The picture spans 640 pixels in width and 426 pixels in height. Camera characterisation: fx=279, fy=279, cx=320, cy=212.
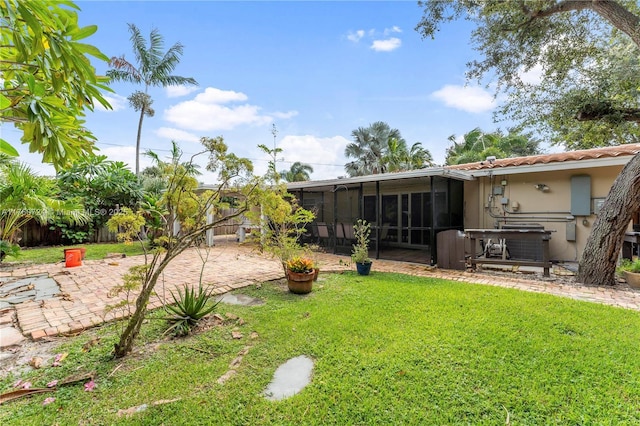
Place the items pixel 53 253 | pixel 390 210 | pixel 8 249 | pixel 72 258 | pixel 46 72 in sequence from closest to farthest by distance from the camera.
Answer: pixel 46 72 < pixel 8 249 < pixel 72 258 < pixel 53 253 < pixel 390 210

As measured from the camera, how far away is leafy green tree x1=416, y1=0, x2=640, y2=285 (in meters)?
5.56

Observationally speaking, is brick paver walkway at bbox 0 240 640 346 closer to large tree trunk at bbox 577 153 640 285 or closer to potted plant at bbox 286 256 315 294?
large tree trunk at bbox 577 153 640 285

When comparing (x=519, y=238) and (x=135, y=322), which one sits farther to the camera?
(x=519, y=238)

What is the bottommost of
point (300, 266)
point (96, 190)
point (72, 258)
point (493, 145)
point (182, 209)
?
point (72, 258)

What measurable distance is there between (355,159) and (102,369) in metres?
21.9

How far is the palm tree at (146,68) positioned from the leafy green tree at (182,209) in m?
16.5

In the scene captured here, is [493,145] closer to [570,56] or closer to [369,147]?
[369,147]

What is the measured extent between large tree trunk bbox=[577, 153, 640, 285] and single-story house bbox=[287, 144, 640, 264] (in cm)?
83

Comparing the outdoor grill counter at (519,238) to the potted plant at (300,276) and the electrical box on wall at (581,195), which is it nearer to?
the electrical box on wall at (581,195)

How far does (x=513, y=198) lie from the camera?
855 centimetres

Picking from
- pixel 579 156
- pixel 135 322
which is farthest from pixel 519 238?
pixel 135 322

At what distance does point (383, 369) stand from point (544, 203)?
8164 mm

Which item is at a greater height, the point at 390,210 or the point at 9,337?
the point at 390,210

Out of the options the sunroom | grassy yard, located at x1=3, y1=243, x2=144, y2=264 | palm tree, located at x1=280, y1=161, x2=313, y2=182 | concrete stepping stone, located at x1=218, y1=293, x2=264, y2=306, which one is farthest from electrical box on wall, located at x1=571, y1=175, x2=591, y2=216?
palm tree, located at x1=280, y1=161, x2=313, y2=182
